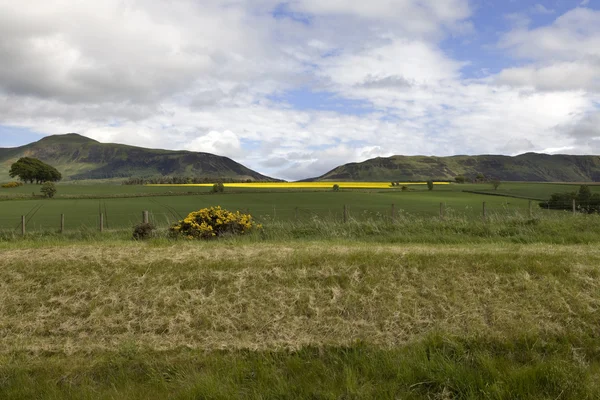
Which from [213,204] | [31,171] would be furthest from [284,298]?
[31,171]

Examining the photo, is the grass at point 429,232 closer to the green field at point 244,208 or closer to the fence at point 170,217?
the fence at point 170,217

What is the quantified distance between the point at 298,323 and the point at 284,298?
100 cm

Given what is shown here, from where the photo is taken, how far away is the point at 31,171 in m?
152

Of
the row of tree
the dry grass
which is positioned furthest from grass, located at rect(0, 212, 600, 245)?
the row of tree

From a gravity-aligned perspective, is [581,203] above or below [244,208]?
above

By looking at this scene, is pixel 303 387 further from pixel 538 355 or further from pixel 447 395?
pixel 538 355

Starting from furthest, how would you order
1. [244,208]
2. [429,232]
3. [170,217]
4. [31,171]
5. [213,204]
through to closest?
[31,171] → [213,204] → [244,208] → [170,217] → [429,232]

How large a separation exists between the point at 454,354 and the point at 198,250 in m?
8.21

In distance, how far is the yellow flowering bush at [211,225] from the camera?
68.3 feet

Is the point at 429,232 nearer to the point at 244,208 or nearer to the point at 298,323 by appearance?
the point at 298,323

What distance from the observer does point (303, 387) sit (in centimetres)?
697

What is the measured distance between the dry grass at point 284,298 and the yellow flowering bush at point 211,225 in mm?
7919

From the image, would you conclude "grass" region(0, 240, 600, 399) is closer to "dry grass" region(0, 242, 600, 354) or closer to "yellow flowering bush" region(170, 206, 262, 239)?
"dry grass" region(0, 242, 600, 354)

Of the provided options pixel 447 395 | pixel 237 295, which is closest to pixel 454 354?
pixel 447 395
